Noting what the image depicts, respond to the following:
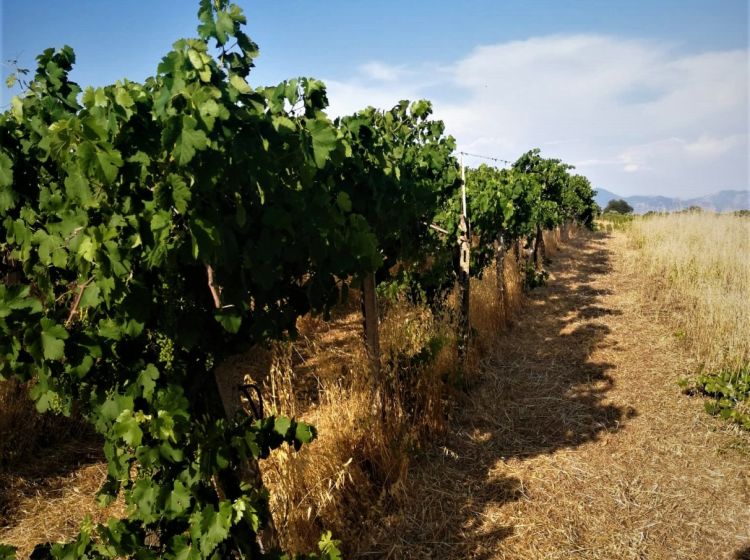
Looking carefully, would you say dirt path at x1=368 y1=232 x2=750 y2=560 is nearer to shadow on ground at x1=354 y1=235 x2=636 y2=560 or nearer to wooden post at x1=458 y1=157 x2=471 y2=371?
shadow on ground at x1=354 y1=235 x2=636 y2=560

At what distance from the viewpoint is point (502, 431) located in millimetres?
4457

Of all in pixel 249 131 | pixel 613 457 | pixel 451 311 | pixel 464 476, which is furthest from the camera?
pixel 451 311

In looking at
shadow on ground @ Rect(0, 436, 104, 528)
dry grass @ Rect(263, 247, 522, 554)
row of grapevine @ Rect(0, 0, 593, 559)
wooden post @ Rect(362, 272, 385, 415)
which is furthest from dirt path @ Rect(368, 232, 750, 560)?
shadow on ground @ Rect(0, 436, 104, 528)

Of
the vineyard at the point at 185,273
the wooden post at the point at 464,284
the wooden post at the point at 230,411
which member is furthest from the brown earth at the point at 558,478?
the wooden post at the point at 230,411

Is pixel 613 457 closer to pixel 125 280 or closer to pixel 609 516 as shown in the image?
pixel 609 516

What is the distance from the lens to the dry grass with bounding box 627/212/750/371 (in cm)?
547

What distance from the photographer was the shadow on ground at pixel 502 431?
313 cm

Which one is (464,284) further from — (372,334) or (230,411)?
(230,411)

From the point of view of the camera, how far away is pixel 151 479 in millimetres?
1886

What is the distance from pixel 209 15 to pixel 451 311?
494 cm

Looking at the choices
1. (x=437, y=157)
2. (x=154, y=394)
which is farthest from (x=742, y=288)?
(x=154, y=394)

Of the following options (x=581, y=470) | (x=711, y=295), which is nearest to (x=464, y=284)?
(x=581, y=470)

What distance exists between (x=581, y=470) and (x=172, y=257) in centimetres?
377

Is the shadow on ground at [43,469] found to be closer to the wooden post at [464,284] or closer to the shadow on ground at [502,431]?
the shadow on ground at [502,431]
